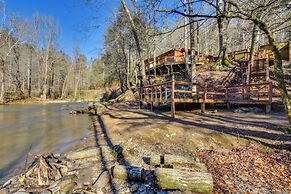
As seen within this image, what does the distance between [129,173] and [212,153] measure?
7.72 ft

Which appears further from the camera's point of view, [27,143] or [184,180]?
[27,143]

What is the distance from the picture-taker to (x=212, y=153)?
5.25 meters

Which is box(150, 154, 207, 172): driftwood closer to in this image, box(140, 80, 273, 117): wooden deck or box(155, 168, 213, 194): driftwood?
box(155, 168, 213, 194): driftwood

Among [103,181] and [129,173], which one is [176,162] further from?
[103,181]

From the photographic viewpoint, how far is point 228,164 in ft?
15.2

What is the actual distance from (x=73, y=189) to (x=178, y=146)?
9.84 feet

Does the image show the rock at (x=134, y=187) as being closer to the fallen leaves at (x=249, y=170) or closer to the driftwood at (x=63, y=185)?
the driftwood at (x=63, y=185)

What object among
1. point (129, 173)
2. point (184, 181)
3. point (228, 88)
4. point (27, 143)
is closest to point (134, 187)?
point (129, 173)

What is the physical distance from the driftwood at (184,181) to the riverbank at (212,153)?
21 centimetres

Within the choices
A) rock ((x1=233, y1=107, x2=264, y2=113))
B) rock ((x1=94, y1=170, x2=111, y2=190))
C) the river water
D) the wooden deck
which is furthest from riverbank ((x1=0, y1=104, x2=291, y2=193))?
rock ((x1=233, y1=107, x2=264, y2=113))

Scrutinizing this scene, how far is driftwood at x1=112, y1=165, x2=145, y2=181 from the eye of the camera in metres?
3.95

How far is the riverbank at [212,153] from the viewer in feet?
12.6

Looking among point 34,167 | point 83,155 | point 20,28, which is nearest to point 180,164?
point 83,155

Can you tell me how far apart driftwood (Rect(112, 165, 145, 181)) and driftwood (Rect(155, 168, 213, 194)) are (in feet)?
1.30
